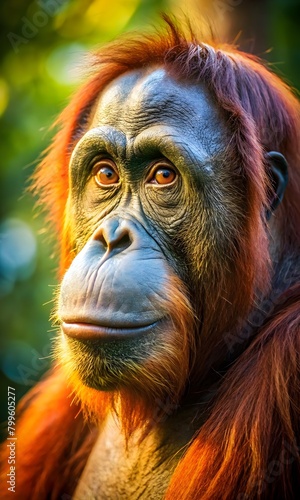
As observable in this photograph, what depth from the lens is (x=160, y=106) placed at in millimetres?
2934

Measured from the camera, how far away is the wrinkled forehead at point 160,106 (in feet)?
9.52

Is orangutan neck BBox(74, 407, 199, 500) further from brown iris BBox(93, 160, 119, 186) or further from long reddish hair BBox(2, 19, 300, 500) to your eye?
brown iris BBox(93, 160, 119, 186)

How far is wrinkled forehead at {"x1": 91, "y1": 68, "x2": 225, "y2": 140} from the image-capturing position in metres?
2.90

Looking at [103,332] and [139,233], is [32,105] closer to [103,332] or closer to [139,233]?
[139,233]

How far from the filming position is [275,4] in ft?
16.5

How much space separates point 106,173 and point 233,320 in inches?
35.0

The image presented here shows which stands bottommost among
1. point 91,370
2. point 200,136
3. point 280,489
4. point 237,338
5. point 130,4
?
point 280,489

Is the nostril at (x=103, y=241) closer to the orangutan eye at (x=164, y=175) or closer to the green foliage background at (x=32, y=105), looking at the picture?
the orangutan eye at (x=164, y=175)

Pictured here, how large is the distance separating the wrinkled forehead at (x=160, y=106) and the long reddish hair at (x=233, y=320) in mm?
50

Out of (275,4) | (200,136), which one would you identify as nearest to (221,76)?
(200,136)

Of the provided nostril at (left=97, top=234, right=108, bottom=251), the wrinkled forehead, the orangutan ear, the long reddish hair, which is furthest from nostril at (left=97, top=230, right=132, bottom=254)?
the orangutan ear

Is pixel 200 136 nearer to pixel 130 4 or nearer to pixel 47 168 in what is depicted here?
pixel 47 168

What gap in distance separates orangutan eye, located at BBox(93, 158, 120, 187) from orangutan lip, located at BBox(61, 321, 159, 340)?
0.75 meters

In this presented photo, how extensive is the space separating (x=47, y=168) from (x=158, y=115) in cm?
90
